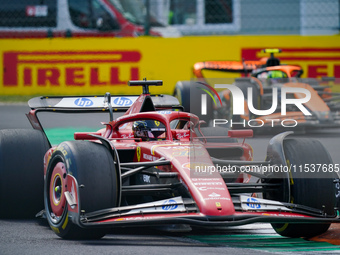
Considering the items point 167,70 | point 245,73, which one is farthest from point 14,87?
point 245,73

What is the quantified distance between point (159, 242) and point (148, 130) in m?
1.49

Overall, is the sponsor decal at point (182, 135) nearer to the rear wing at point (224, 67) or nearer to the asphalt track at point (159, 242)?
the asphalt track at point (159, 242)

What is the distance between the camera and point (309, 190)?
6.20 meters

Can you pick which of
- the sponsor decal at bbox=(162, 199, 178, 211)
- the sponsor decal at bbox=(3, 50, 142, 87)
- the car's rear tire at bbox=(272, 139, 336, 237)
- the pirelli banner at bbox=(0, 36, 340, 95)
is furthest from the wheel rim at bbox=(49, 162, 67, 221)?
the sponsor decal at bbox=(3, 50, 142, 87)

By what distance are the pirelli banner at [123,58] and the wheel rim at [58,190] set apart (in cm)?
1028

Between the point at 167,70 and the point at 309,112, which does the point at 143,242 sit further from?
the point at 167,70

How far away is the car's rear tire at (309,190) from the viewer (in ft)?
20.3

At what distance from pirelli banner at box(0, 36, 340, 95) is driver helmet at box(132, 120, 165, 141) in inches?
368

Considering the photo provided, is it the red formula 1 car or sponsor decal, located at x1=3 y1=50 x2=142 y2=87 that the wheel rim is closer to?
the red formula 1 car

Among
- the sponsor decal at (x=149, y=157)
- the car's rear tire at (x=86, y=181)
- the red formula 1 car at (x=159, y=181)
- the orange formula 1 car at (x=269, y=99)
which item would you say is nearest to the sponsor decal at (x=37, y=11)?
the orange formula 1 car at (x=269, y=99)

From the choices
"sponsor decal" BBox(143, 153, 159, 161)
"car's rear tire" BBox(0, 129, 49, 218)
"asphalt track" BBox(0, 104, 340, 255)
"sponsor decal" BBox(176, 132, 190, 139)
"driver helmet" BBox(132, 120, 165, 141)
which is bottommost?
"asphalt track" BBox(0, 104, 340, 255)

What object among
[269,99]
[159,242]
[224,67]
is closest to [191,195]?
[159,242]

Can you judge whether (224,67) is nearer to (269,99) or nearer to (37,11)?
(269,99)

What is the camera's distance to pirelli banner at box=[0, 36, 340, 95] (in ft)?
54.9
